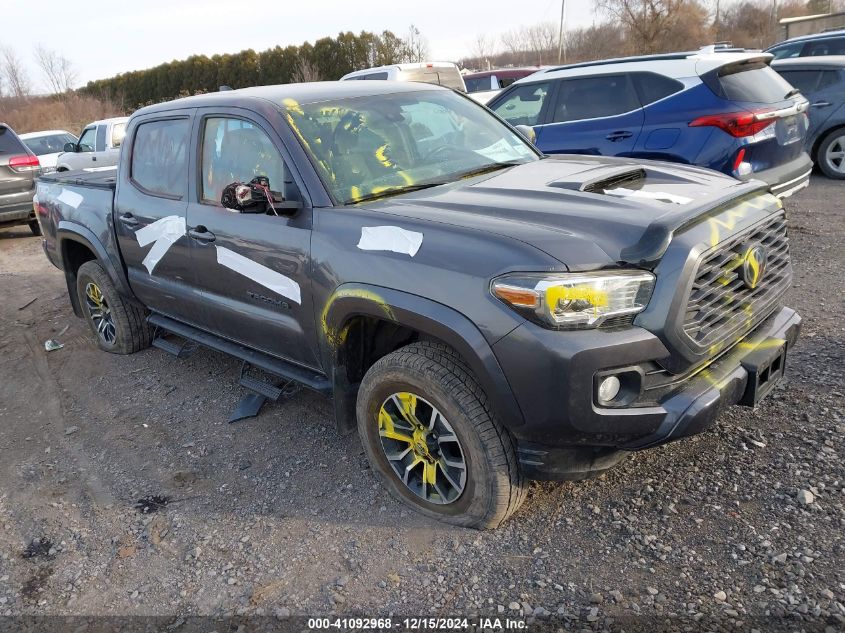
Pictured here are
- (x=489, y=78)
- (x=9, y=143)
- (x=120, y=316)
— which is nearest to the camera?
(x=120, y=316)

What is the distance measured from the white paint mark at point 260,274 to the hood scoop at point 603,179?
4.38 feet

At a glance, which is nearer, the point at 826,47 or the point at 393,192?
the point at 393,192

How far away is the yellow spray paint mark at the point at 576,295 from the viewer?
243 centimetres

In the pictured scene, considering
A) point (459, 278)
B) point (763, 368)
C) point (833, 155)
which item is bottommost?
point (833, 155)

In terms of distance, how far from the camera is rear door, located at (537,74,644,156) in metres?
6.67

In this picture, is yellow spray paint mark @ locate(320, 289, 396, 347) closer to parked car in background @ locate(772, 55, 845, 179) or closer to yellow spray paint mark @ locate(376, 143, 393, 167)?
yellow spray paint mark @ locate(376, 143, 393, 167)

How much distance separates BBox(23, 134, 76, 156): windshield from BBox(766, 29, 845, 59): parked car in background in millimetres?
14404

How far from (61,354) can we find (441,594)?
442 centimetres

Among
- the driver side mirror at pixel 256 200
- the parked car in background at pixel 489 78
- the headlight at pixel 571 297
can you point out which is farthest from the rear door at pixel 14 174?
the headlight at pixel 571 297

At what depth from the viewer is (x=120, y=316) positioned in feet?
17.3

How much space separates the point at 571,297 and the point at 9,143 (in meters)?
10.7

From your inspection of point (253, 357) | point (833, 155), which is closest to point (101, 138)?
point (253, 357)

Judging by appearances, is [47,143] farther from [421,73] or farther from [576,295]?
[576,295]

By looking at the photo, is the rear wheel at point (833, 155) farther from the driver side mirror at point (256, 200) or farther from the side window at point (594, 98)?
the driver side mirror at point (256, 200)
